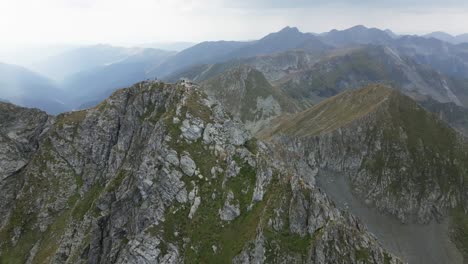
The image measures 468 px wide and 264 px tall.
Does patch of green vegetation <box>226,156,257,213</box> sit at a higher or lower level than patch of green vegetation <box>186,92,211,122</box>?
lower

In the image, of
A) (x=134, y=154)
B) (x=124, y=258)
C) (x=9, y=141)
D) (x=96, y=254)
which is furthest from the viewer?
(x=9, y=141)

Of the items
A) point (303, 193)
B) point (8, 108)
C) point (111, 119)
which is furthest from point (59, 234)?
point (303, 193)

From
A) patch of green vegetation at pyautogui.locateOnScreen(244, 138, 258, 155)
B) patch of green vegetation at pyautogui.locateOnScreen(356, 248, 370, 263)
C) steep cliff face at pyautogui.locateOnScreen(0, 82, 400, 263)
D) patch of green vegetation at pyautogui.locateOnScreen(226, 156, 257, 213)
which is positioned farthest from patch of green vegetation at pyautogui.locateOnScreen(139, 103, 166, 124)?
patch of green vegetation at pyautogui.locateOnScreen(356, 248, 370, 263)

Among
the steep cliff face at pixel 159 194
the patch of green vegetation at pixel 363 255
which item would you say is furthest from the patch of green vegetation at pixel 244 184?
the patch of green vegetation at pixel 363 255

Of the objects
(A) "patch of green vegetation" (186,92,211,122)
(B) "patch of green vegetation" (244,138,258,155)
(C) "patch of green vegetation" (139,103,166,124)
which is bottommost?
(B) "patch of green vegetation" (244,138,258,155)

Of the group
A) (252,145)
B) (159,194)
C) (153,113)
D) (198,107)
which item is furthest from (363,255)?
(153,113)

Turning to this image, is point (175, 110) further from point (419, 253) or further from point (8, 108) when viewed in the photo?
point (419, 253)

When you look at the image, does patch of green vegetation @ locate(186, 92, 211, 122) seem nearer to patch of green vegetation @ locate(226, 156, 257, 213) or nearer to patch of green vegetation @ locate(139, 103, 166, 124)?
patch of green vegetation @ locate(139, 103, 166, 124)

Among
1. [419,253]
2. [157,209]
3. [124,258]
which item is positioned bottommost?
[419,253]
